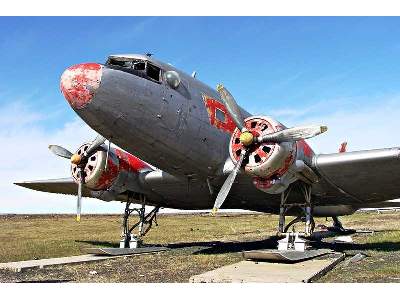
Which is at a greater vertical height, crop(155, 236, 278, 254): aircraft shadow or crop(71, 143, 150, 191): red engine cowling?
crop(71, 143, 150, 191): red engine cowling

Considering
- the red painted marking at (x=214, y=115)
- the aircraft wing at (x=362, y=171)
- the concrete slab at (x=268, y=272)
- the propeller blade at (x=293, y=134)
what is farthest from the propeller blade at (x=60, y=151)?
the aircraft wing at (x=362, y=171)

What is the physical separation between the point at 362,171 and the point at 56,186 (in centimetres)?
1727

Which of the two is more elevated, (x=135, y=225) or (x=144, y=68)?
(x=144, y=68)

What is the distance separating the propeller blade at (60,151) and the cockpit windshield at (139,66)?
737 centimetres

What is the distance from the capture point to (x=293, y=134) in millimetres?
13984

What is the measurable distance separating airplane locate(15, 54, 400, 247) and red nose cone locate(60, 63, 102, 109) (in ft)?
0.10

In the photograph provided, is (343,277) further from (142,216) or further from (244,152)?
(142,216)

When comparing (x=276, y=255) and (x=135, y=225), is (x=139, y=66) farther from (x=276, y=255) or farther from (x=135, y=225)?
(x=135, y=225)

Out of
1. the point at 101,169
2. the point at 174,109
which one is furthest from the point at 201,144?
the point at 101,169

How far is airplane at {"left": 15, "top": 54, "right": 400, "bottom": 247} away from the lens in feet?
44.2

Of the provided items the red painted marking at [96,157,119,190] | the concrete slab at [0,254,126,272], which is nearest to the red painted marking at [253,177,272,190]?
the concrete slab at [0,254,126,272]

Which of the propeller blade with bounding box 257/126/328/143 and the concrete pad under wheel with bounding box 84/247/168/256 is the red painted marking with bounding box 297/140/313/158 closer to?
the propeller blade with bounding box 257/126/328/143

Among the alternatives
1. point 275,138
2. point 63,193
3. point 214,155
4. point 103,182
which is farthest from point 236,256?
point 63,193
